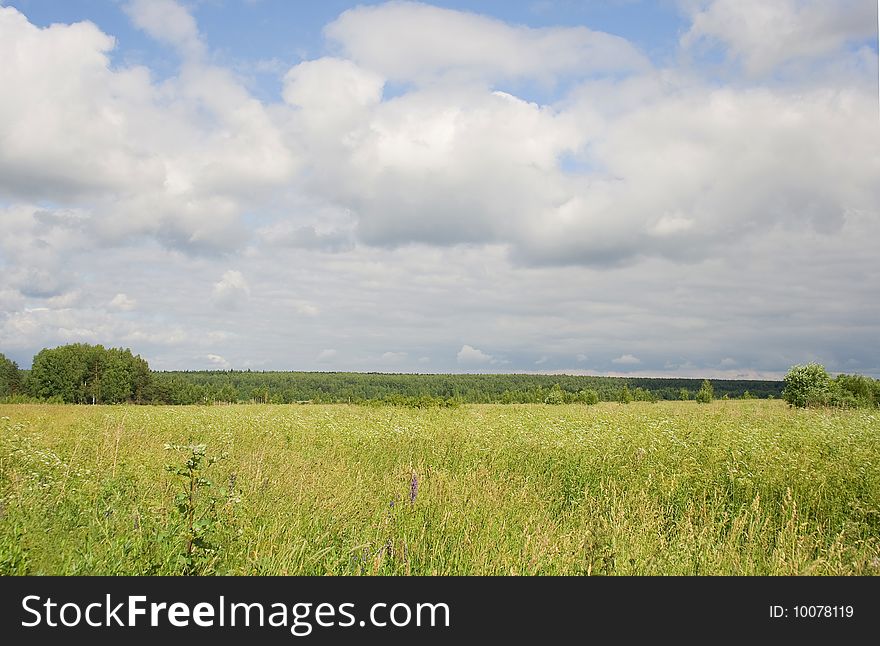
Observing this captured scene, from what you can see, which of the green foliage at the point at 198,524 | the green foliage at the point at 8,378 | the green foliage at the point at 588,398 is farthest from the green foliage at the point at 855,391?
the green foliage at the point at 8,378

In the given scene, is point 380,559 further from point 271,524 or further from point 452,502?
point 452,502

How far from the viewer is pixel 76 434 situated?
44.4ft

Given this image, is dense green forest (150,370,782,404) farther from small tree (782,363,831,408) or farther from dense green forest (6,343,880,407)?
small tree (782,363,831,408)

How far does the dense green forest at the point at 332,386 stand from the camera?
45.0m

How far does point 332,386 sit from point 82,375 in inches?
3173

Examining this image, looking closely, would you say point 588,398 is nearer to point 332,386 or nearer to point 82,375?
point 82,375

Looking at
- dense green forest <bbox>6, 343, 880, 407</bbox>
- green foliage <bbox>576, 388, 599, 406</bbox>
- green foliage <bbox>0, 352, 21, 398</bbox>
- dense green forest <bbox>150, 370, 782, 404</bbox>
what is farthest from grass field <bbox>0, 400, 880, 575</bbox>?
dense green forest <bbox>150, 370, 782, 404</bbox>

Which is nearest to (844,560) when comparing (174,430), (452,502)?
(452,502)

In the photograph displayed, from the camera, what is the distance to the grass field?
518 cm

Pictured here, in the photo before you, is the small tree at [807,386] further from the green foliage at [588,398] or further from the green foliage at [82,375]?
the green foliage at [82,375]

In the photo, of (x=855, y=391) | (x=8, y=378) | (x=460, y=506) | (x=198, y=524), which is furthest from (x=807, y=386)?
(x=8, y=378)

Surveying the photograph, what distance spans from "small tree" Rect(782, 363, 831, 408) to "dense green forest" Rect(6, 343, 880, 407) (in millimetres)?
67

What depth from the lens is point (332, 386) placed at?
15750cm

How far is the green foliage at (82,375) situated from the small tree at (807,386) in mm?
80140
